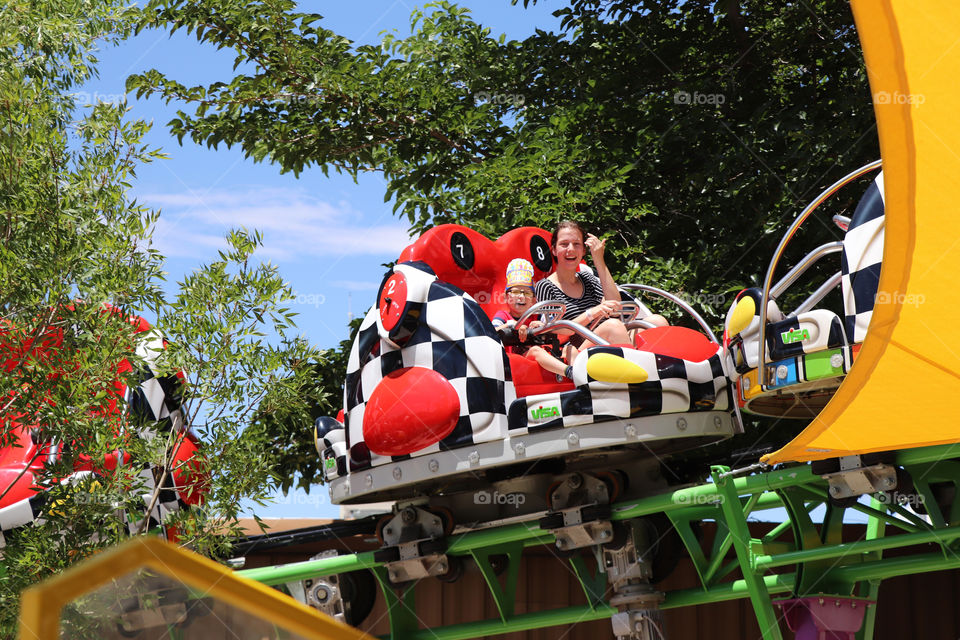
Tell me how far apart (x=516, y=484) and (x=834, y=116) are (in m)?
4.94

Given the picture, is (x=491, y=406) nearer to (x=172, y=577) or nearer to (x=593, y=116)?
(x=172, y=577)

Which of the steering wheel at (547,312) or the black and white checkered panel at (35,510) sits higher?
the steering wheel at (547,312)

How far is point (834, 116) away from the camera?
8.51 meters

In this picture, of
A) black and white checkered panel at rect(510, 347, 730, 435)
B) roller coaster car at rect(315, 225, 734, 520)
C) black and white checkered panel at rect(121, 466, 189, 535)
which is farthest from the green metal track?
black and white checkered panel at rect(121, 466, 189, 535)

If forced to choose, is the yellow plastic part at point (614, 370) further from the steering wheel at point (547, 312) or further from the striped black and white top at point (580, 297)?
the striped black and white top at point (580, 297)

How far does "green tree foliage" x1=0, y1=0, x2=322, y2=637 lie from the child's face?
1.19m

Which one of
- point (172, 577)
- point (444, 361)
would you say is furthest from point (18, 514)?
point (172, 577)

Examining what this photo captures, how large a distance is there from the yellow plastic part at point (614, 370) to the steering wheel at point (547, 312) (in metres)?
0.52

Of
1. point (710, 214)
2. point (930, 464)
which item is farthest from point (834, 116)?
point (930, 464)

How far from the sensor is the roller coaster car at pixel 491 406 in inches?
186

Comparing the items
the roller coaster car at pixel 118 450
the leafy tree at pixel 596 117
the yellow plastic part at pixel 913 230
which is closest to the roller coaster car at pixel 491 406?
the roller coaster car at pixel 118 450

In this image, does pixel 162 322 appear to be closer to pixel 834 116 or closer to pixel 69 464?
pixel 69 464

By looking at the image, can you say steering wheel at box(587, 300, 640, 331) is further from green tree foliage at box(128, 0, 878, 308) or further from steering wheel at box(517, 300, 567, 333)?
green tree foliage at box(128, 0, 878, 308)

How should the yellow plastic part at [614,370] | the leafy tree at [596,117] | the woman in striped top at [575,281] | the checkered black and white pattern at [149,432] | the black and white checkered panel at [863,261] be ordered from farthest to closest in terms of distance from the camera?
the leafy tree at [596,117] → the woman in striped top at [575,281] → the checkered black and white pattern at [149,432] → the yellow plastic part at [614,370] → the black and white checkered panel at [863,261]
